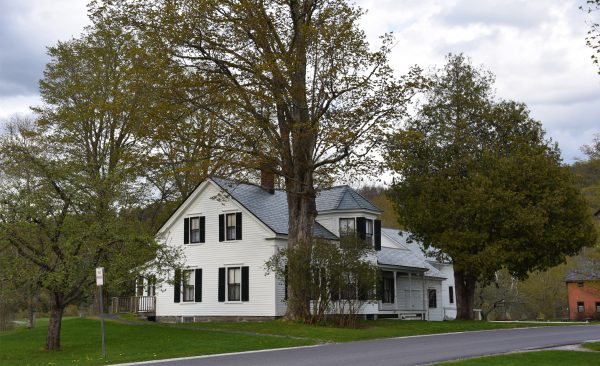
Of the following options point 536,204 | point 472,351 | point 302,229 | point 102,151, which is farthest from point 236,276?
point 472,351

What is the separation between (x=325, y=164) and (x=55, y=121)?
1666cm

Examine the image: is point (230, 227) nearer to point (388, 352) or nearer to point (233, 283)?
point (233, 283)

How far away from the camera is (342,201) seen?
3884 centimetres

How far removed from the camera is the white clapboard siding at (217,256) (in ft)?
114

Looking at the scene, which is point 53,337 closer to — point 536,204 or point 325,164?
point 325,164

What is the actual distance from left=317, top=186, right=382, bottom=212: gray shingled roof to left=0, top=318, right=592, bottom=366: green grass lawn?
8115 millimetres

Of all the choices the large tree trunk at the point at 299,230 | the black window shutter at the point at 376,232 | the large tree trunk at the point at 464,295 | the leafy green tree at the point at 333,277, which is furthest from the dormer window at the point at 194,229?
the large tree trunk at the point at 464,295

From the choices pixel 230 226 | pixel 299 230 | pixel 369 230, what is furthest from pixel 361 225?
pixel 299 230

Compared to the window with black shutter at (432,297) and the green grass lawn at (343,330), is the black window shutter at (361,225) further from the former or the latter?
the window with black shutter at (432,297)

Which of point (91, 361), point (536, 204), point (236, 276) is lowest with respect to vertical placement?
point (91, 361)

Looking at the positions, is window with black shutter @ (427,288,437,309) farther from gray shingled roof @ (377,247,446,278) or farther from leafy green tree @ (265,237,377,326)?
leafy green tree @ (265,237,377,326)

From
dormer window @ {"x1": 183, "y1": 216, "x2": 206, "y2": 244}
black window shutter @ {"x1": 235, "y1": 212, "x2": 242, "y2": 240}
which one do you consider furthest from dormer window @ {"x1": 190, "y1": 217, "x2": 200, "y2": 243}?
black window shutter @ {"x1": 235, "y1": 212, "x2": 242, "y2": 240}

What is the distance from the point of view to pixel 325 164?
98.9ft

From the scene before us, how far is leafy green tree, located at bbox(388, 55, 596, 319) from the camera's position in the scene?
35.7m
